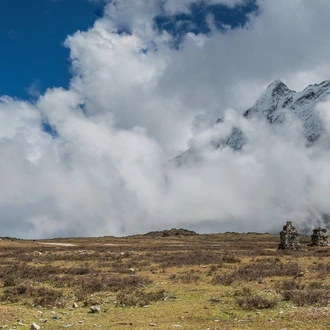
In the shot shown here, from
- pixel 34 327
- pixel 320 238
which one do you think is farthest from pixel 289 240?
pixel 34 327

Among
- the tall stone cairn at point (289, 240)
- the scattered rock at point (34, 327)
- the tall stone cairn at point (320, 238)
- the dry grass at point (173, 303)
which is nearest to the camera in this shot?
the scattered rock at point (34, 327)

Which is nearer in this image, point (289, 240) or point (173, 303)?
point (173, 303)

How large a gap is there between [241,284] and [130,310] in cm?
1003

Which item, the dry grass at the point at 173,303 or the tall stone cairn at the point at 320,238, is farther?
the tall stone cairn at the point at 320,238

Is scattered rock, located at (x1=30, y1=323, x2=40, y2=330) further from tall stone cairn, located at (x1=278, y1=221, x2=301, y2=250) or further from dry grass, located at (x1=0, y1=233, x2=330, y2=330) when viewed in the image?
tall stone cairn, located at (x1=278, y1=221, x2=301, y2=250)

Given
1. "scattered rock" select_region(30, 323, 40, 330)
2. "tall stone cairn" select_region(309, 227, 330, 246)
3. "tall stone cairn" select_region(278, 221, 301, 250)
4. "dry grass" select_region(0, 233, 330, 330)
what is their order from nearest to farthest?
"scattered rock" select_region(30, 323, 40, 330) < "dry grass" select_region(0, 233, 330, 330) < "tall stone cairn" select_region(278, 221, 301, 250) < "tall stone cairn" select_region(309, 227, 330, 246)

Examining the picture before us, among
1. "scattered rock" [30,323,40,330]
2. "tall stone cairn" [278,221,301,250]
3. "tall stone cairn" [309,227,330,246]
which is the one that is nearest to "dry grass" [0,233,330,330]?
"scattered rock" [30,323,40,330]

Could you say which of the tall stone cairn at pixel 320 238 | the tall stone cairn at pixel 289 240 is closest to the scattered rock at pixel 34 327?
the tall stone cairn at pixel 289 240

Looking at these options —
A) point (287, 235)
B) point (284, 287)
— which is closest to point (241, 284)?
point (284, 287)

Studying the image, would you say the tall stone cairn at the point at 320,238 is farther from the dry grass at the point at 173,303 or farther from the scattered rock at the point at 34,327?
the scattered rock at the point at 34,327

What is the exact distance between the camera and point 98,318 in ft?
53.0

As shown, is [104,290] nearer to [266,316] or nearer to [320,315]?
[266,316]

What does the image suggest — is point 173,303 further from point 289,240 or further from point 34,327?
point 289,240

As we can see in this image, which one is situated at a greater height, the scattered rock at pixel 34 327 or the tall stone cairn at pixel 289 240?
the tall stone cairn at pixel 289 240
